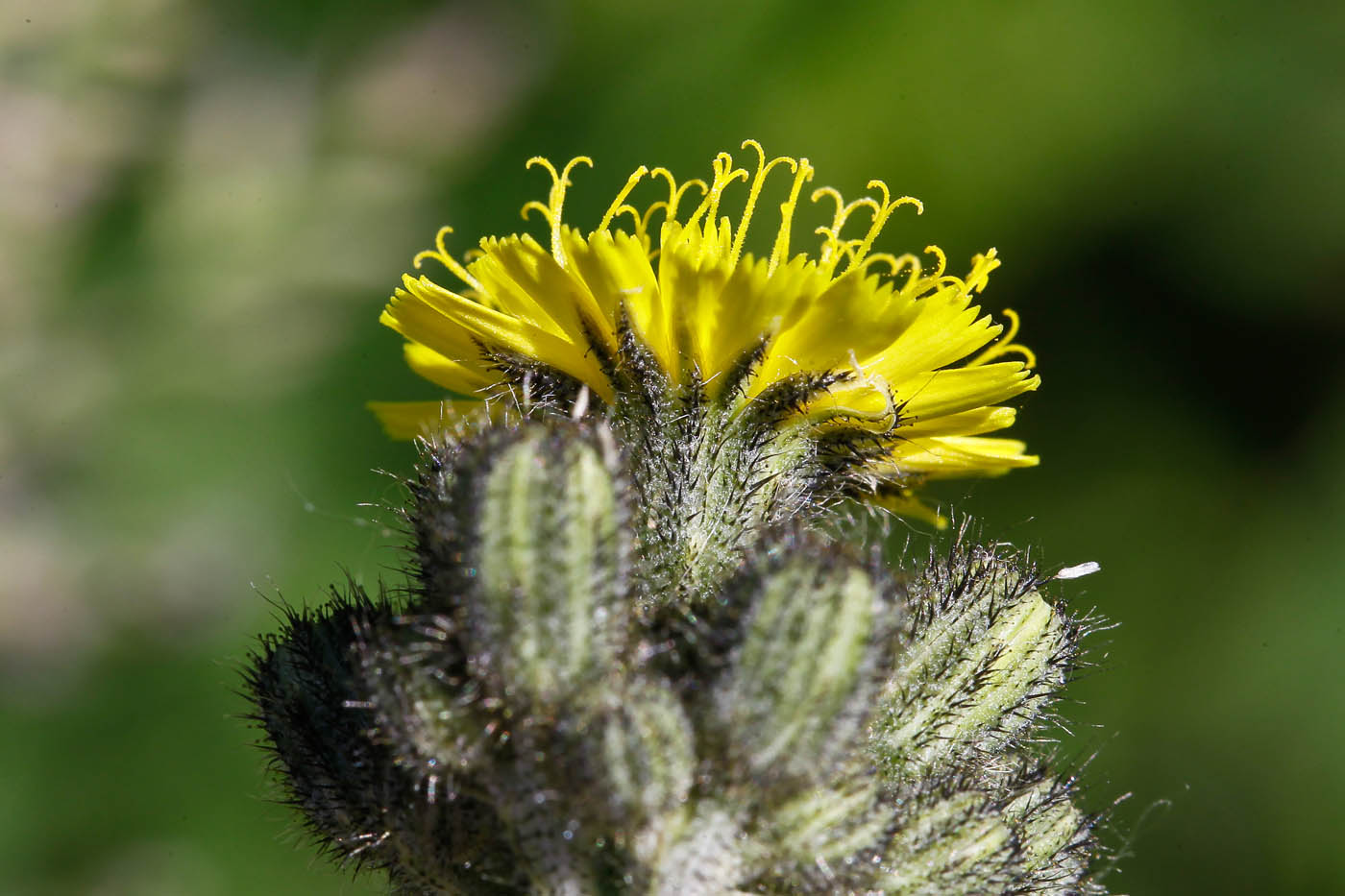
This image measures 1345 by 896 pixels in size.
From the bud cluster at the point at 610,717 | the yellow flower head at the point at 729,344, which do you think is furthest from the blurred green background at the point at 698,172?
the bud cluster at the point at 610,717

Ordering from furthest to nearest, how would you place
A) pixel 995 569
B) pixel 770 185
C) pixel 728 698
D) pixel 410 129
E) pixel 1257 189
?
pixel 410 129 < pixel 770 185 < pixel 1257 189 < pixel 995 569 < pixel 728 698

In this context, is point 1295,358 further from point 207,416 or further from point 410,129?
point 207,416

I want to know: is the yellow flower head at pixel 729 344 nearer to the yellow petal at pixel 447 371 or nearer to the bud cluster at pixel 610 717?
the yellow petal at pixel 447 371

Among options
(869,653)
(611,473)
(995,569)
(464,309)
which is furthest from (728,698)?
(464,309)

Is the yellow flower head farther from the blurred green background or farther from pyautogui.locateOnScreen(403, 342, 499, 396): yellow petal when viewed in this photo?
the blurred green background

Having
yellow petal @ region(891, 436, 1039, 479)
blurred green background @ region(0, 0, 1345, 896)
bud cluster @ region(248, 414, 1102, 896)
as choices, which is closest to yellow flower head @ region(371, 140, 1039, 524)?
yellow petal @ region(891, 436, 1039, 479)

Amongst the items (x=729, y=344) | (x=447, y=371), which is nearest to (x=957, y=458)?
(x=729, y=344)

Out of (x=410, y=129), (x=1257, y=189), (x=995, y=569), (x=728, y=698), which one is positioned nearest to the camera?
(x=728, y=698)

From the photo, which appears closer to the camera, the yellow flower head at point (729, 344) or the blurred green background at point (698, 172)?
the yellow flower head at point (729, 344)
